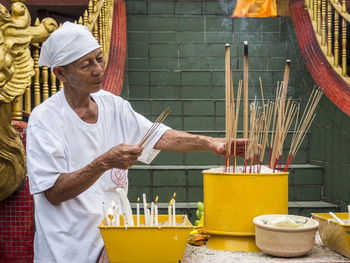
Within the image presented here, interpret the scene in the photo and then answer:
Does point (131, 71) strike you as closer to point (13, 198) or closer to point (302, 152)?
point (302, 152)

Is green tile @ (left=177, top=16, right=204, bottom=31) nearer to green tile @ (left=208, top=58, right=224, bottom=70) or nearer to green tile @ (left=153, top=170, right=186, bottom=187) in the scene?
green tile @ (left=208, top=58, right=224, bottom=70)

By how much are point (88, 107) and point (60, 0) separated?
16.5ft

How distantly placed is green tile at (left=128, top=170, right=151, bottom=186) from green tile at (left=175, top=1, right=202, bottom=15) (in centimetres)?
304

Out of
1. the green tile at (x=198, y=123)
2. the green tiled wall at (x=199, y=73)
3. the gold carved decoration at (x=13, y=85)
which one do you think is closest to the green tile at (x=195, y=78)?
the green tiled wall at (x=199, y=73)

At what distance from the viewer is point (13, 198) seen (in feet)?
8.02

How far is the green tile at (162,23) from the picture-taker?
5934mm

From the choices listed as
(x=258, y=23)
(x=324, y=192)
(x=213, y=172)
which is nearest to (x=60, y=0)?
(x=258, y=23)

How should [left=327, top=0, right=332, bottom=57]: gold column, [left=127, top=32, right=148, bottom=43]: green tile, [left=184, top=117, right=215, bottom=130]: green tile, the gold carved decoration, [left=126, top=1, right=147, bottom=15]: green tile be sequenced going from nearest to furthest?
the gold carved decoration → [left=327, top=0, right=332, bottom=57]: gold column → [left=184, top=117, right=215, bottom=130]: green tile → [left=127, top=32, right=148, bottom=43]: green tile → [left=126, top=1, right=147, bottom=15]: green tile

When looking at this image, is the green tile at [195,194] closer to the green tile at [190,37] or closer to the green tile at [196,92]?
the green tile at [196,92]

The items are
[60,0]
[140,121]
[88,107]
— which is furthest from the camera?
[60,0]

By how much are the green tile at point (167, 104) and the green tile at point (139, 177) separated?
89 cm

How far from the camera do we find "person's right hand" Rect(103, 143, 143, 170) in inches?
56.6

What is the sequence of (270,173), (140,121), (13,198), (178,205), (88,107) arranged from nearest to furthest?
(270,173)
(88,107)
(140,121)
(13,198)
(178,205)

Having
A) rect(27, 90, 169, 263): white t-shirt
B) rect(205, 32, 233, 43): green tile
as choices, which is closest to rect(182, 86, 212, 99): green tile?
rect(205, 32, 233, 43): green tile
